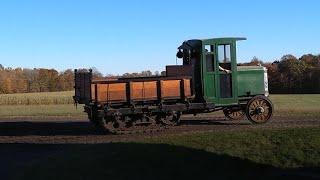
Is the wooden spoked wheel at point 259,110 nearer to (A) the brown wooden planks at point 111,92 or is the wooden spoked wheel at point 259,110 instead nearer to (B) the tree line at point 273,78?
(A) the brown wooden planks at point 111,92

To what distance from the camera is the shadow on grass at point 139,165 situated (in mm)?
12023

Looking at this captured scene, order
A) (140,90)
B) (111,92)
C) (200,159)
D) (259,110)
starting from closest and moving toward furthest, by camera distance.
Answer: (200,159), (111,92), (140,90), (259,110)

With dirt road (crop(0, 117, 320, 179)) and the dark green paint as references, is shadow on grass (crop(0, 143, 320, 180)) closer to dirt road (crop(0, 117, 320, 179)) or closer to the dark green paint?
dirt road (crop(0, 117, 320, 179))

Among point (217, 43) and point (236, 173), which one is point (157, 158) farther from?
point (217, 43)

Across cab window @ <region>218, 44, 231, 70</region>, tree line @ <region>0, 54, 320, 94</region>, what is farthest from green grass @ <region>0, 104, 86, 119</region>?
tree line @ <region>0, 54, 320, 94</region>

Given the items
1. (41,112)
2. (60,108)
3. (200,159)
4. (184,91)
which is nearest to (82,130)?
(184,91)

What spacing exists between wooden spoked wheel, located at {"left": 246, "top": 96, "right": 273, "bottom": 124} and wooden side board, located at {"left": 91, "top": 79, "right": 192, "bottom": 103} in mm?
2523

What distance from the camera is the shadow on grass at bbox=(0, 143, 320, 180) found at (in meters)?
12.0

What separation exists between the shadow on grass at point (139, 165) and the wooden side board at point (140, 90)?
4459 millimetres

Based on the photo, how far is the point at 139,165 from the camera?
42.4ft

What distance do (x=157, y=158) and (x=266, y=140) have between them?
9.18 feet

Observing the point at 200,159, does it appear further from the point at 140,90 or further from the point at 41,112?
the point at 41,112

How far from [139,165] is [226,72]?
31.3ft

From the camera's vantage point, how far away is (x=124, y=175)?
12.3m
